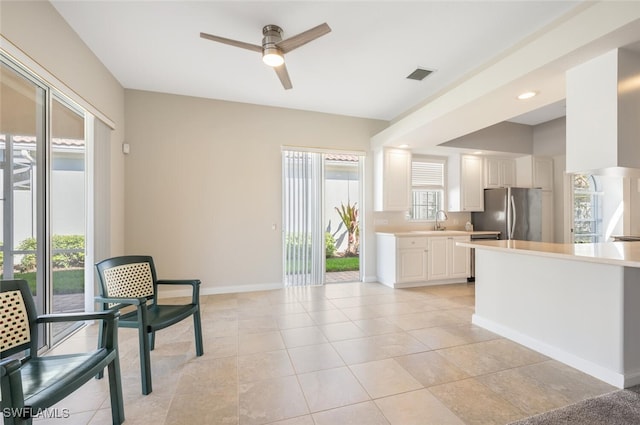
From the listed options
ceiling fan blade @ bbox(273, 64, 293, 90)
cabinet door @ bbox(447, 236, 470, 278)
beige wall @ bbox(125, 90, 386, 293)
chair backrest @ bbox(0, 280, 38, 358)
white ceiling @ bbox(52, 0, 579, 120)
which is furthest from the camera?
cabinet door @ bbox(447, 236, 470, 278)

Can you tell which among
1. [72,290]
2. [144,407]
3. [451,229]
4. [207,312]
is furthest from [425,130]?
[72,290]

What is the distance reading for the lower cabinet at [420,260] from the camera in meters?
4.62

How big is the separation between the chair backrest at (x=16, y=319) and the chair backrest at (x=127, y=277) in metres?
0.60

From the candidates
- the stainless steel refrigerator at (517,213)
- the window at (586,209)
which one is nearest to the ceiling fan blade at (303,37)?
the stainless steel refrigerator at (517,213)

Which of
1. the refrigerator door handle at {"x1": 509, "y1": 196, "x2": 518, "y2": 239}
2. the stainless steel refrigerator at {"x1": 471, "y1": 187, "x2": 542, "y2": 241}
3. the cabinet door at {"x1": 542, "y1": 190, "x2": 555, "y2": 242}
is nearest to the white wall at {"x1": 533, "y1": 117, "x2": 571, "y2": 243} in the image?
the cabinet door at {"x1": 542, "y1": 190, "x2": 555, "y2": 242}

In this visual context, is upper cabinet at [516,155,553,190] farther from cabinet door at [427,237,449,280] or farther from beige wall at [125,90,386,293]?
beige wall at [125,90,386,293]

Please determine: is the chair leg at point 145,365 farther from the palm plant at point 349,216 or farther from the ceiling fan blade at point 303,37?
the palm plant at point 349,216

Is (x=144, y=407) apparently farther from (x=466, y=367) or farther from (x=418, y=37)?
(x=418, y=37)

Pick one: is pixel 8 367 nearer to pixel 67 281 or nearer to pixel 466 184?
pixel 67 281

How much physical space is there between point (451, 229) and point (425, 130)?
2.48 meters

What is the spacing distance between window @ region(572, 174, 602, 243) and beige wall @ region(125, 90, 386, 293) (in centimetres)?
497

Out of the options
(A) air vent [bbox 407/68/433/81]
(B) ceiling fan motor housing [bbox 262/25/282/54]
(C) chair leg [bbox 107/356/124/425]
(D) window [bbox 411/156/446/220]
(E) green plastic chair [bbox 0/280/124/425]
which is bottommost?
(C) chair leg [bbox 107/356/124/425]

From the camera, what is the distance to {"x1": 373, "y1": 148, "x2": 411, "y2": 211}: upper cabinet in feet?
15.9

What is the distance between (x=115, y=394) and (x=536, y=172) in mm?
6804
